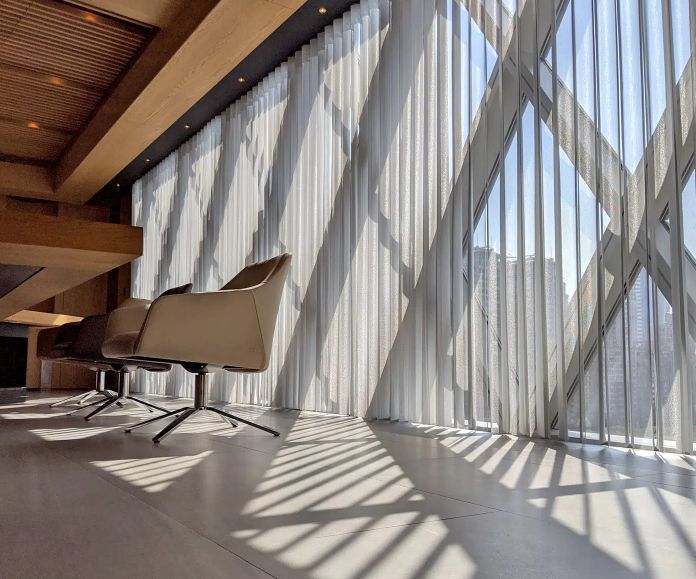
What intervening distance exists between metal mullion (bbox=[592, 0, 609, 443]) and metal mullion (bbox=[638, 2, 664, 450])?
199mm

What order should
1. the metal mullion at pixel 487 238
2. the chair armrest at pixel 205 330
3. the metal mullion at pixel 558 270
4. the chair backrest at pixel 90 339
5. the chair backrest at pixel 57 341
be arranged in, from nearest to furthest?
the chair armrest at pixel 205 330, the metal mullion at pixel 558 270, the metal mullion at pixel 487 238, the chair backrest at pixel 90 339, the chair backrest at pixel 57 341

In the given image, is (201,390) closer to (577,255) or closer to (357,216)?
(357,216)

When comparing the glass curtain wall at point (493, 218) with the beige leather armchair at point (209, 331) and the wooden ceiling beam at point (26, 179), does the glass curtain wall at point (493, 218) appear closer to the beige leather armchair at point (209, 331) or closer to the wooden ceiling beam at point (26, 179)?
the beige leather armchair at point (209, 331)

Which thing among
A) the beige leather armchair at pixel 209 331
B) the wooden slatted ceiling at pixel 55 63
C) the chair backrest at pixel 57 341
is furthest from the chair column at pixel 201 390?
the wooden slatted ceiling at pixel 55 63

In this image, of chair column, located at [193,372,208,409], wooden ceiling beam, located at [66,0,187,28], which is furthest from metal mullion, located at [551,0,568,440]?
wooden ceiling beam, located at [66,0,187,28]

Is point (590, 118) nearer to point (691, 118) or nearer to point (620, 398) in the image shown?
point (691, 118)

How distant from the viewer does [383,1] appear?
4.42 meters

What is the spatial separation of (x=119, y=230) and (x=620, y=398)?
7.87 feet

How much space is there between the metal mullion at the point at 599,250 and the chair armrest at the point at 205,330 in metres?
1.46

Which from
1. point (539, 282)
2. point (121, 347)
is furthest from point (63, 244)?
point (539, 282)

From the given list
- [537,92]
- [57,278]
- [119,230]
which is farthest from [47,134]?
[537,92]

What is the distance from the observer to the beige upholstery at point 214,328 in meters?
2.86

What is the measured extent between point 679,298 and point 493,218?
1.12 m

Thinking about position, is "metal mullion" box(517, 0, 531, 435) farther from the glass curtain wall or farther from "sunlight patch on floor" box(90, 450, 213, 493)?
"sunlight patch on floor" box(90, 450, 213, 493)
